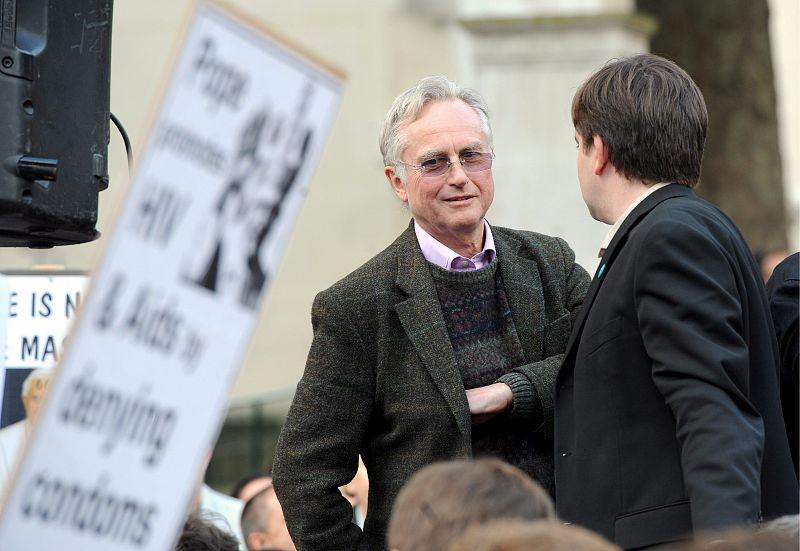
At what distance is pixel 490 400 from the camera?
3670 mm

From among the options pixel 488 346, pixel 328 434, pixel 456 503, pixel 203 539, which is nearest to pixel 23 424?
pixel 203 539

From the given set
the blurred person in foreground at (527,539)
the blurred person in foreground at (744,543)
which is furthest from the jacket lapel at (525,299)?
the blurred person in foreground at (527,539)

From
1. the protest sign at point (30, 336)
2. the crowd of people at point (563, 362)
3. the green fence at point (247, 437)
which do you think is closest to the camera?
the crowd of people at point (563, 362)

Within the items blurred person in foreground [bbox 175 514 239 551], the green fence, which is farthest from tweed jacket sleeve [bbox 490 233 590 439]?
the green fence

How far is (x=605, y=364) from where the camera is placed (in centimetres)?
329

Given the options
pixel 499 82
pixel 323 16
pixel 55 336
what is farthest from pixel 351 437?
pixel 323 16

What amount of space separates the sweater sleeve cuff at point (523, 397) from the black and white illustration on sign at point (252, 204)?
113 cm

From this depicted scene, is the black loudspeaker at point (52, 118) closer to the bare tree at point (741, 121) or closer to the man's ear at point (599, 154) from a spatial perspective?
the man's ear at point (599, 154)

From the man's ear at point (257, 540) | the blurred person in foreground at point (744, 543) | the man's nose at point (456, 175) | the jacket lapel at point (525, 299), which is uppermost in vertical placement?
the man's nose at point (456, 175)

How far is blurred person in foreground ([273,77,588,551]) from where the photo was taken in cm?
373

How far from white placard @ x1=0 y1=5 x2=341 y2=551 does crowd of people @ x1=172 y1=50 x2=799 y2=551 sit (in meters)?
0.41

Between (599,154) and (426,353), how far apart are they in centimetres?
66

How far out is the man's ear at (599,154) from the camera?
3453mm

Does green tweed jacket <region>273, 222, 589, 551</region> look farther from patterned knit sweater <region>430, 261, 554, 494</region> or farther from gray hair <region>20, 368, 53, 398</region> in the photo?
gray hair <region>20, 368, 53, 398</region>
